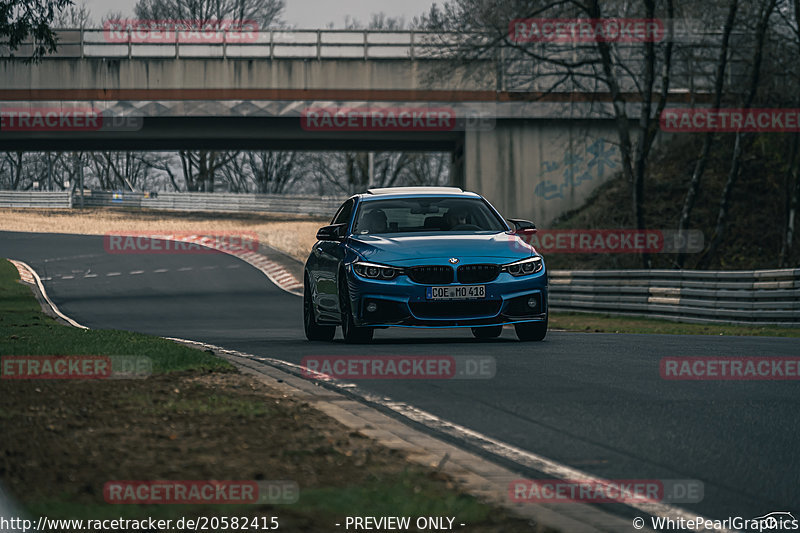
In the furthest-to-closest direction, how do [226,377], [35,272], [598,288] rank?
[35,272] < [598,288] < [226,377]

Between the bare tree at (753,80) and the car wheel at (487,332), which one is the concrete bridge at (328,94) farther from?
the car wheel at (487,332)

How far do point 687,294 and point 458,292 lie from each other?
Result: 12399 mm

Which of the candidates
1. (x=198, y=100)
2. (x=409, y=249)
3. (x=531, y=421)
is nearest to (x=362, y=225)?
(x=409, y=249)

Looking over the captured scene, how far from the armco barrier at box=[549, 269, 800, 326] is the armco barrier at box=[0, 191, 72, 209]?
2101 inches

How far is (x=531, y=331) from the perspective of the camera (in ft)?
45.1

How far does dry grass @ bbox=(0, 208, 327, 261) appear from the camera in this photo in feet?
187

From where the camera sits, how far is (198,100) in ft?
137

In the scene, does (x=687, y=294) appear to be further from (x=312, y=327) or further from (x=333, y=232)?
(x=333, y=232)

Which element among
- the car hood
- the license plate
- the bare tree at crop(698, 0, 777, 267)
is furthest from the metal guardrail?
the license plate

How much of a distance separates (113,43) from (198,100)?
347cm

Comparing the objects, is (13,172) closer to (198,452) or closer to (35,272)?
(35,272)

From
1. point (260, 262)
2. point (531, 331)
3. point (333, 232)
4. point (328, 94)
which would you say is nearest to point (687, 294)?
point (531, 331)

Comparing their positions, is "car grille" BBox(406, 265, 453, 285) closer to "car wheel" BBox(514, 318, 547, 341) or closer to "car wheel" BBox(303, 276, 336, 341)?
"car wheel" BBox(514, 318, 547, 341)

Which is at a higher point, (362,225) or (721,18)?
(721,18)
